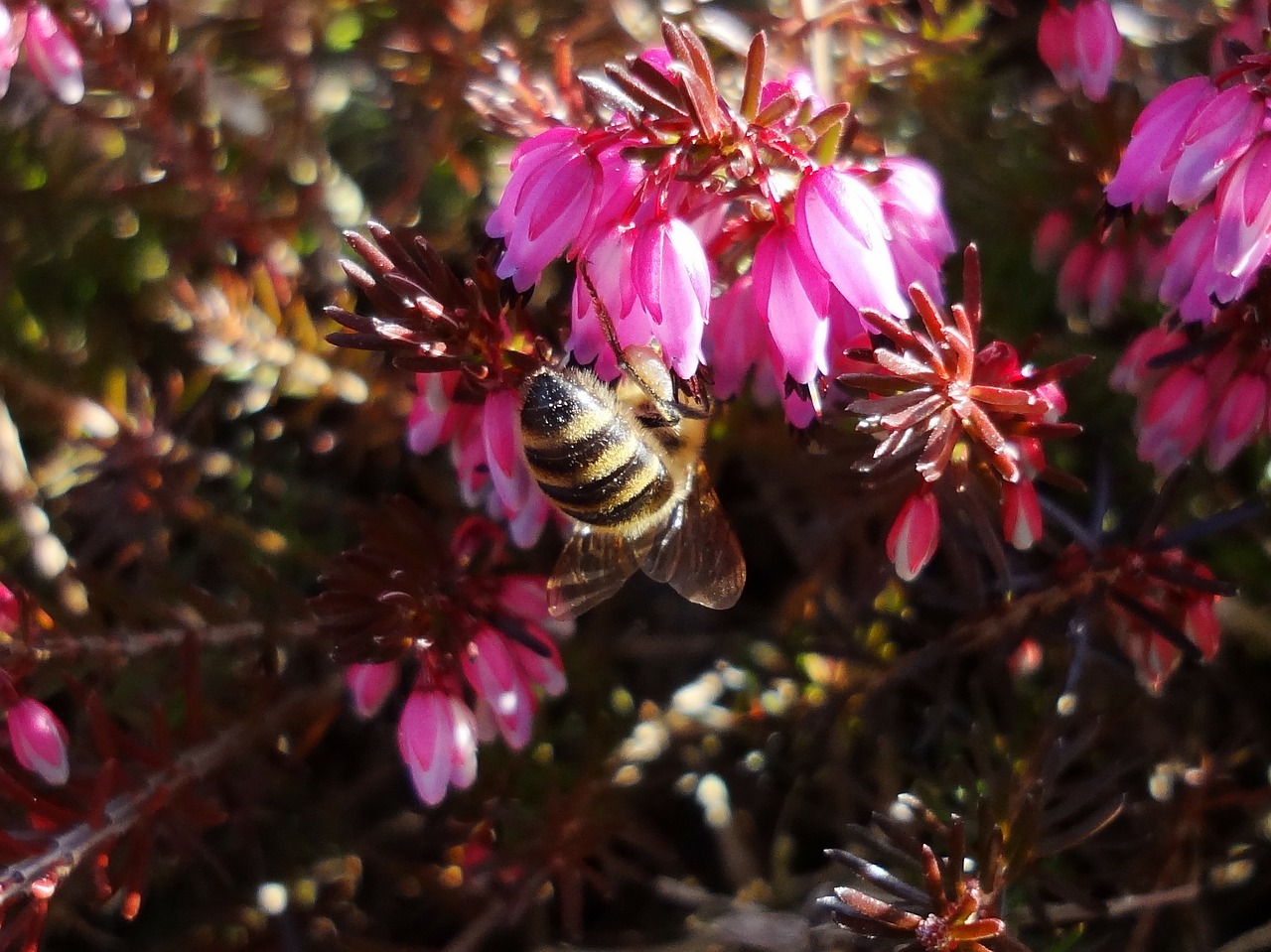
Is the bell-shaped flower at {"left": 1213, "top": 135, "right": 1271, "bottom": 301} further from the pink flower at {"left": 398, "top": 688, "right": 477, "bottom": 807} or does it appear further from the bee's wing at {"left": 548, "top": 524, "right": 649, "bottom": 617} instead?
the pink flower at {"left": 398, "top": 688, "right": 477, "bottom": 807}

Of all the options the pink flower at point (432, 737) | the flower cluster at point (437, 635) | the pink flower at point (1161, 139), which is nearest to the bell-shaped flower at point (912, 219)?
the pink flower at point (1161, 139)

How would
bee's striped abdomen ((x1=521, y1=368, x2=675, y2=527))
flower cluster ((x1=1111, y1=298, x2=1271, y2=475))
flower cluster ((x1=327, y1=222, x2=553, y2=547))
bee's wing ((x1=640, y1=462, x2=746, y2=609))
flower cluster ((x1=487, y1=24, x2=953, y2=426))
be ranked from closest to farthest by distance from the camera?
flower cluster ((x1=487, y1=24, x2=953, y2=426)) → flower cluster ((x1=327, y1=222, x2=553, y2=547)) → bee's striped abdomen ((x1=521, y1=368, x2=675, y2=527)) → flower cluster ((x1=1111, y1=298, x2=1271, y2=475)) → bee's wing ((x1=640, y1=462, x2=746, y2=609))

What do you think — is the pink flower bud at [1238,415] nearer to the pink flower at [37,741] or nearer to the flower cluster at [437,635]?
the flower cluster at [437,635]

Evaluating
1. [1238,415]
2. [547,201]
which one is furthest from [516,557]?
[1238,415]

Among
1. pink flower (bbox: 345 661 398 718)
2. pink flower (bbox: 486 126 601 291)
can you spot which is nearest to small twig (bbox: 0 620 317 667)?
pink flower (bbox: 345 661 398 718)

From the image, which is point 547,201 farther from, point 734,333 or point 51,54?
point 51,54

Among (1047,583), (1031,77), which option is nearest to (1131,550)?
(1047,583)

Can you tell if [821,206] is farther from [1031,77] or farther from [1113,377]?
[1031,77]

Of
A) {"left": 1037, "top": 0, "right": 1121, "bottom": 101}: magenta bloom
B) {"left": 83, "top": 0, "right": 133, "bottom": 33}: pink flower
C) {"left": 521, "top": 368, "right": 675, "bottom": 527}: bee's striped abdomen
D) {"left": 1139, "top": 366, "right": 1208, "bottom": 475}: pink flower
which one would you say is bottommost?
{"left": 1139, "top": 366, "right": 1208, "bottom": 475}: pink flower
